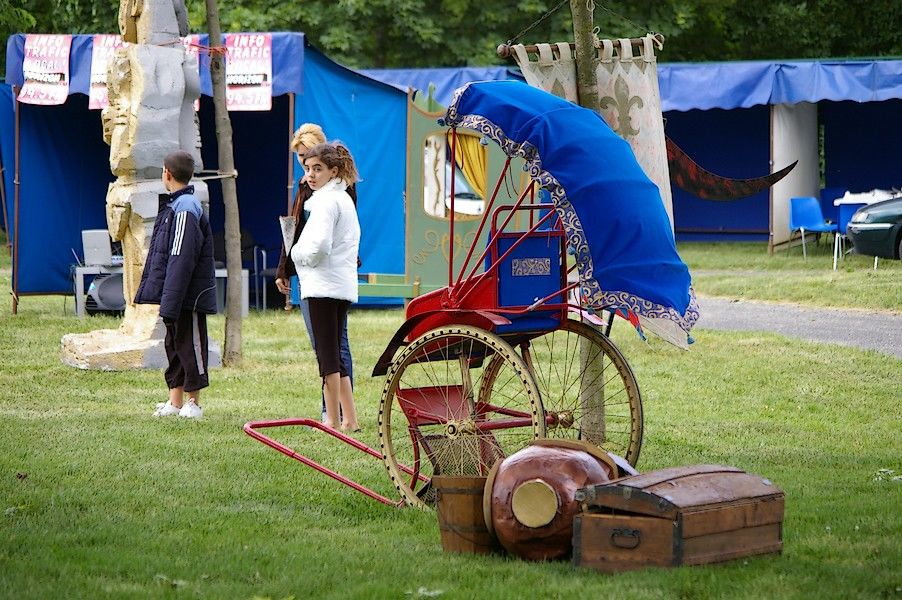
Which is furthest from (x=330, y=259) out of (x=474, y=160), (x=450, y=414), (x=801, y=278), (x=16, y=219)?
(x=801, y=278)

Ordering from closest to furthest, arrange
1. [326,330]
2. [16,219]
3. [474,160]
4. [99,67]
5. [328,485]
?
[328,485] < [326,330] < [474,160] < [99,67] < [16,219]

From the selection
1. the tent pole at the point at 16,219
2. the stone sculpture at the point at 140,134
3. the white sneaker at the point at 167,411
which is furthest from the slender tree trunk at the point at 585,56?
the tent pole at the point at 16,219

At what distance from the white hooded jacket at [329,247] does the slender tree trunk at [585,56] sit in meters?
1.52

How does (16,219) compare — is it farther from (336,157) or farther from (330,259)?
(336,157)

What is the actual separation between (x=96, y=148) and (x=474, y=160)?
247 inches

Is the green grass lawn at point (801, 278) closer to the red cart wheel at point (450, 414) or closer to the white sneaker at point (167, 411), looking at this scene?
the white sneaker at point (167, 411)

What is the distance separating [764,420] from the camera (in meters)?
9.24

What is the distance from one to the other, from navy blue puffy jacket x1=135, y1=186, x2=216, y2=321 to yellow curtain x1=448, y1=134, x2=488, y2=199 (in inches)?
229

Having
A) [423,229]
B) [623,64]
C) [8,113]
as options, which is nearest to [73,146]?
[8,113]

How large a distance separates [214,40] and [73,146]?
22.5 feet

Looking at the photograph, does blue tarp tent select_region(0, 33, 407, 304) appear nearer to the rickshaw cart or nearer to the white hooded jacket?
the white hooded jacket

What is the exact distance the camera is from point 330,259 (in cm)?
→ 820

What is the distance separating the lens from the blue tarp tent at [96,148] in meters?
16.2

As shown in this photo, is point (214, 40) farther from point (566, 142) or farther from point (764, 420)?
point (566, 142)
